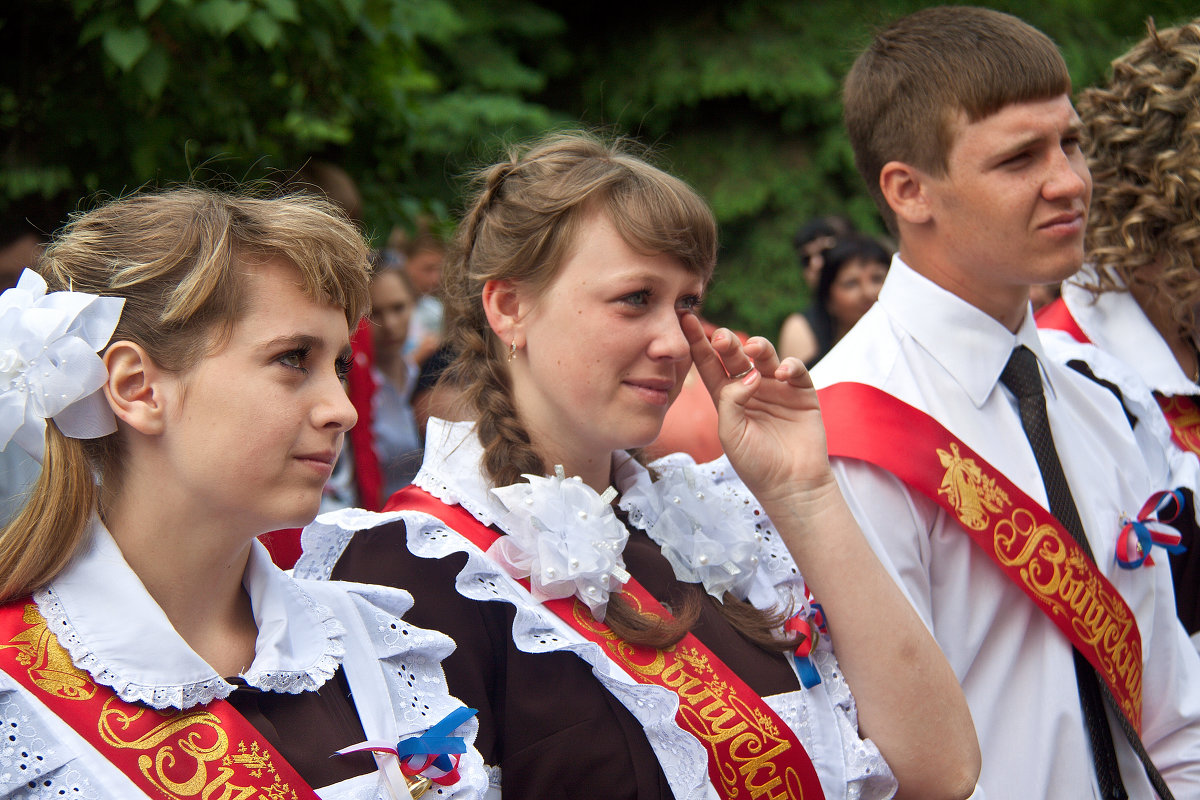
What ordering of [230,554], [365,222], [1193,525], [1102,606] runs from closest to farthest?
[230,554]
[1102,606]
[1193,525]
[365,222]

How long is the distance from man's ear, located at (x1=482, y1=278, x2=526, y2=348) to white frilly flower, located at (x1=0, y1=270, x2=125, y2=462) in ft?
2.54

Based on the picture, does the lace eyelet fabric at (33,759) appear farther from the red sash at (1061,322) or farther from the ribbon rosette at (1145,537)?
the red sash at (1061,322)

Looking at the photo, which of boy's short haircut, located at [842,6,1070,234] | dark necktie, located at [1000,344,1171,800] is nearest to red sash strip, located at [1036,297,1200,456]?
dark necktie, located at [1000,344,1171,800]

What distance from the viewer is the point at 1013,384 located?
252 cm

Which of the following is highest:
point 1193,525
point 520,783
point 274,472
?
point 274,472

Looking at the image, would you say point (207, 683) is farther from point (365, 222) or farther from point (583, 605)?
point (365, 222)

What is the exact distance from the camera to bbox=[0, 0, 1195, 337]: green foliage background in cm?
323

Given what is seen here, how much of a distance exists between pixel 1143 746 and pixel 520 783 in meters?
1.41

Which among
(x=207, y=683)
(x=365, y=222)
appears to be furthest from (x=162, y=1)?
(x=207, y=683)

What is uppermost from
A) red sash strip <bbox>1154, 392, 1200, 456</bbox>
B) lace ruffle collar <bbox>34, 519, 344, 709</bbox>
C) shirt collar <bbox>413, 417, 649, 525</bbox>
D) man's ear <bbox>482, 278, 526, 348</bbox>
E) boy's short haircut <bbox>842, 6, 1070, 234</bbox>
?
boy's short haircut <bbox>842, 6, 1070, 234</bbox>

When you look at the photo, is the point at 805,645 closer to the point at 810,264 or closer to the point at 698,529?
the point at 698,529

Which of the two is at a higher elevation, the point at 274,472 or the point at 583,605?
the point at 274,472

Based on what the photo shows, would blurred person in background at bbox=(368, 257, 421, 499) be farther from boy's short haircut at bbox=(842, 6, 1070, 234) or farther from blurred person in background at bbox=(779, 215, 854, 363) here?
boy's short haircut at bbox=(842, 6, 1070, 234)

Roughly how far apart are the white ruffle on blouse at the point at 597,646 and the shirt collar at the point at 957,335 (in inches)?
21.5
